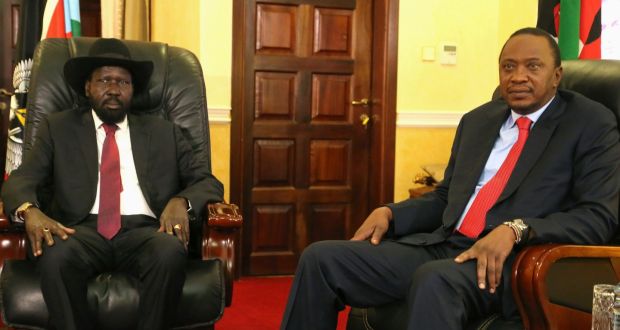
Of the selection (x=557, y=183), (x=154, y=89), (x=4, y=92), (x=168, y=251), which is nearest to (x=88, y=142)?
(x=154, y=89)

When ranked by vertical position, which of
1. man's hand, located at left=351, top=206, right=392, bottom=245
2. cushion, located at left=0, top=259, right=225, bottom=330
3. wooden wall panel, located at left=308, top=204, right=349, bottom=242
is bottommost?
wooden wall panel, located at left=308, top=204, right=349, bottom=242

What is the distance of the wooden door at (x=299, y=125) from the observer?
4.58 meters

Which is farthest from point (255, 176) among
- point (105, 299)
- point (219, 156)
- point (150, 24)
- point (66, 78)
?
point (105, 299)

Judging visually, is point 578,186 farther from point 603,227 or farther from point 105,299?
point 105,299

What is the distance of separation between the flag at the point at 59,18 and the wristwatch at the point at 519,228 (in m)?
2.64

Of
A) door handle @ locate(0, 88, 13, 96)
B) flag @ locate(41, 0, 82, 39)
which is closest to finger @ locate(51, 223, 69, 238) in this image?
flag @ locate(41, 0, 82, 39)

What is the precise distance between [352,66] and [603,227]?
2.75 metres

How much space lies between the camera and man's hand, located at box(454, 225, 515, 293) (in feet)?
6.72

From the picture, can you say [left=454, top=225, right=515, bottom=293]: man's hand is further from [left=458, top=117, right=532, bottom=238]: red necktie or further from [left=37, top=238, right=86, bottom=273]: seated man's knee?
[left=37, top=238, right=86, bottom=273]: seated man's knee

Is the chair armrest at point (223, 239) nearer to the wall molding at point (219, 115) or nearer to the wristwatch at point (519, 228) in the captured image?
the wristwatch at point (519, 228)

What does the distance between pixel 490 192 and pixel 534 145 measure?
0.62 ft

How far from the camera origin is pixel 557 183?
226cm

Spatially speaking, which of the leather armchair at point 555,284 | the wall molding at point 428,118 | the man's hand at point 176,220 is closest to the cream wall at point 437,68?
the wall molding at point 428,118

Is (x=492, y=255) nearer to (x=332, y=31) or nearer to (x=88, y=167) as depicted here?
(x=88, y=167)
